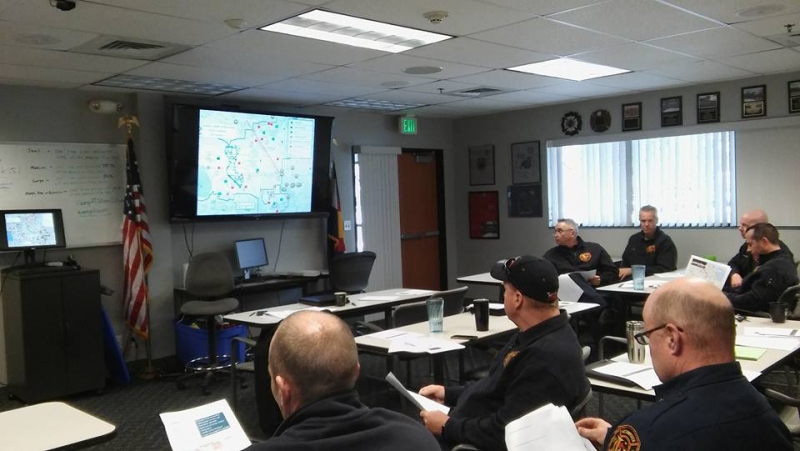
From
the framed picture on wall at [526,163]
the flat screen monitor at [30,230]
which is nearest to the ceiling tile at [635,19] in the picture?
the framed picture on wall at [526,163]

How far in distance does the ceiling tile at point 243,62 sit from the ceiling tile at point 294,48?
0.30 feet

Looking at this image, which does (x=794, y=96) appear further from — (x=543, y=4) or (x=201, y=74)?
(x=201, y=74)

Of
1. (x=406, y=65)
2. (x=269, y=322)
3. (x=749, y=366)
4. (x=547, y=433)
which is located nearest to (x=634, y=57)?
(x=406, y=65)

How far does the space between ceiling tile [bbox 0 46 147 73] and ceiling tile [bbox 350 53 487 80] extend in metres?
1.64

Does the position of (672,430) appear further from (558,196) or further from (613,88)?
(558,196)

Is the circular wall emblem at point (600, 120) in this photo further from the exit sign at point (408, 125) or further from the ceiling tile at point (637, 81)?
the exit sign at point (408, 125)

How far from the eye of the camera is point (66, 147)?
5.78 metres

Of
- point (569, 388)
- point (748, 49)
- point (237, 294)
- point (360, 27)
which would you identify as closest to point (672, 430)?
point (569, 388)

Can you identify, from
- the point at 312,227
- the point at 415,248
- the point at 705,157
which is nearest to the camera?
the point at 705,157

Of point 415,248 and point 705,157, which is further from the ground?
point 705,157

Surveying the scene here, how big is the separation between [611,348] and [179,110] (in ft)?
14.4

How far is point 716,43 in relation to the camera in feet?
16.2

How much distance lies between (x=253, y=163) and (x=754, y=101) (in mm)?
4774

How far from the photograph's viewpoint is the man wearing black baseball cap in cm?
232
